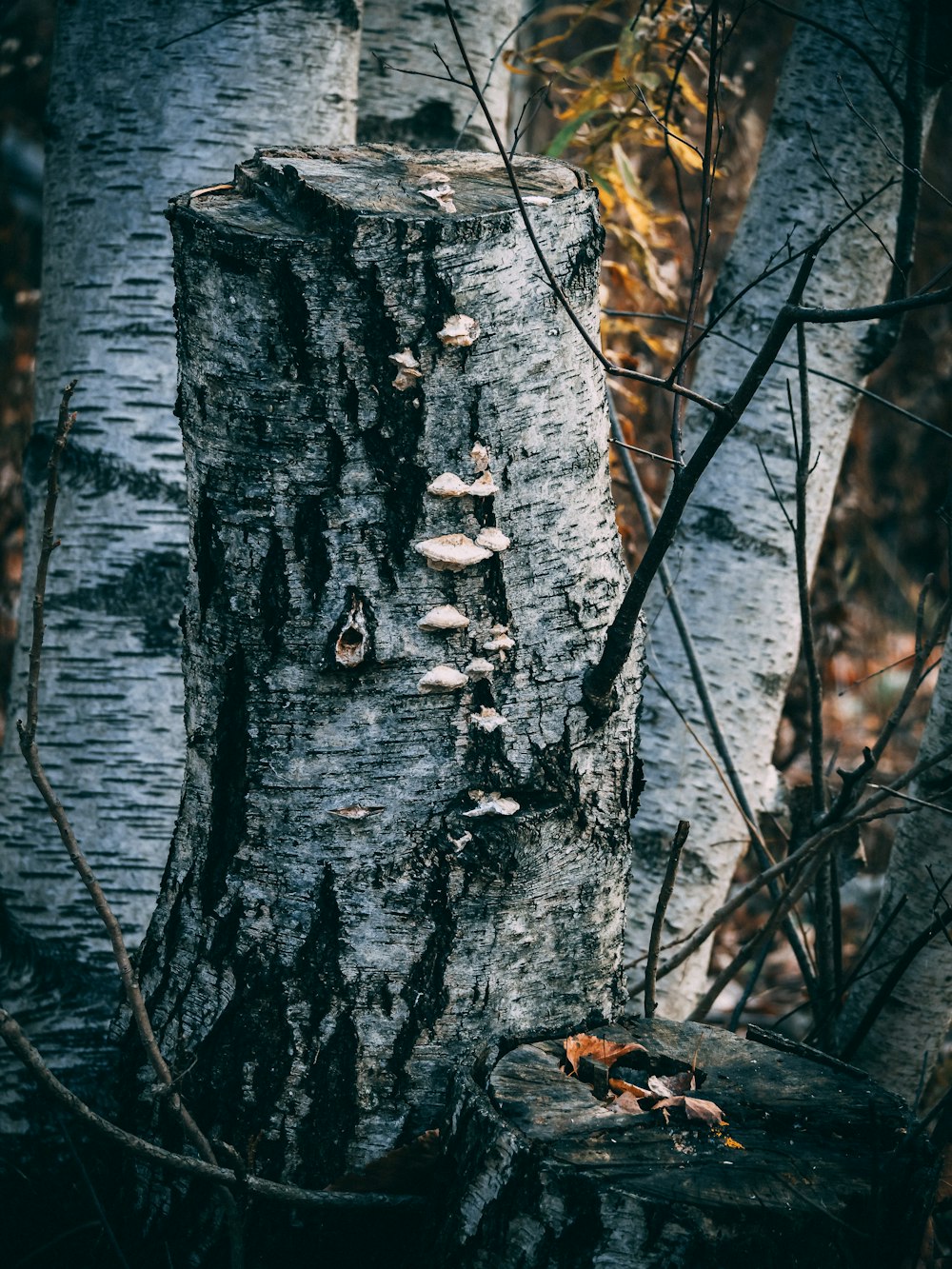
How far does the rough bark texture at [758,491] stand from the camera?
6.84 ft

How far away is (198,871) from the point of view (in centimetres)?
123

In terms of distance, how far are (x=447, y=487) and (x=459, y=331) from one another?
0.18 m

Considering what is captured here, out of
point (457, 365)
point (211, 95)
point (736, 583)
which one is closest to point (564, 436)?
point (457, 365)

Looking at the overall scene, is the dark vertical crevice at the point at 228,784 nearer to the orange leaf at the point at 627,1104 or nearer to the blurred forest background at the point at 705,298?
the orange leaf at the point at 627,1104

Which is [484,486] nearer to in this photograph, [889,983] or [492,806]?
[492,806]

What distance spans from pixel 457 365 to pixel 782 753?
355 centimetres

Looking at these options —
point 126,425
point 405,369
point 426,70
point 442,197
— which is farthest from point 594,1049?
point 426,70

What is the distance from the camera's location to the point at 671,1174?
103 cm

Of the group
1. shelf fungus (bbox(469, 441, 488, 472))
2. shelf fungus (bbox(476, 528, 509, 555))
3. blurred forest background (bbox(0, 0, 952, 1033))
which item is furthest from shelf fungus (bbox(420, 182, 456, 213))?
blurred forest background (bbox(0, 0, 952, 1033))

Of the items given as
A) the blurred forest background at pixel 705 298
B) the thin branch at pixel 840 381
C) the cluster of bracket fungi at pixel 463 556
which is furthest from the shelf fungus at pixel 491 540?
the blurred forest background at pixel 705 298

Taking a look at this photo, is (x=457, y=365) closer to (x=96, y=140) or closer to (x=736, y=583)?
(x=736, y=583)

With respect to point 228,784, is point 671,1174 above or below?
below

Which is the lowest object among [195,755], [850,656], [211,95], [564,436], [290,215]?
[850,656]

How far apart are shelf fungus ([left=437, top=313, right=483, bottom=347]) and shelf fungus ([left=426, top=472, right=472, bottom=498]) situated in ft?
0.50
